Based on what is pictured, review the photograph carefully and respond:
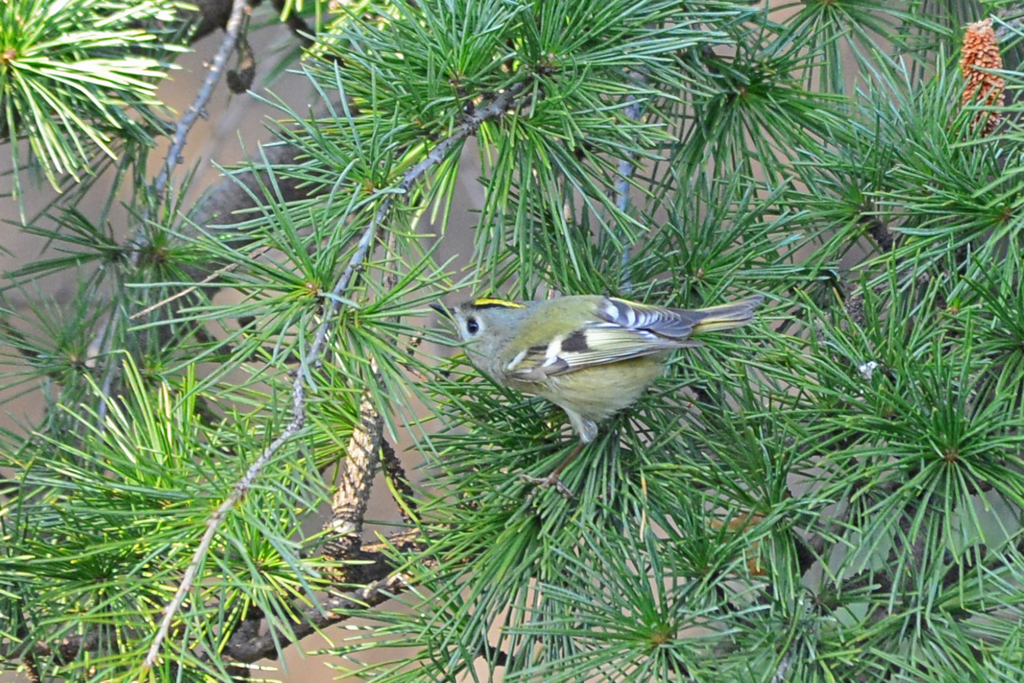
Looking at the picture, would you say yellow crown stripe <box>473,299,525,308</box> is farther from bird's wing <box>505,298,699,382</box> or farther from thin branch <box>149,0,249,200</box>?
thin branch <box>149,0,249,200</box>

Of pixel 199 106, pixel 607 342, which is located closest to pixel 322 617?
pixel 607 342

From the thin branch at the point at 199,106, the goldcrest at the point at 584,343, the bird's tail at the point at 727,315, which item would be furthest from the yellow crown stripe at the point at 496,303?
the thin branch at the point at 199,106

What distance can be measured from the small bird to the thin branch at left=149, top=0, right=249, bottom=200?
0.32 meters

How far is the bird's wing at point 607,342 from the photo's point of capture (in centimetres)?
95

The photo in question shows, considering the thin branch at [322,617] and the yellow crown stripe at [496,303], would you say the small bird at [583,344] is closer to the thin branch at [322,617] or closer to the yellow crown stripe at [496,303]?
the yellow crown stripe at [496,303]

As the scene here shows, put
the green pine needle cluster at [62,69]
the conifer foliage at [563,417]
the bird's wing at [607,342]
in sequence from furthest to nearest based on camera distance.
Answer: the bird's wing at [607,342] → the green pine needle cluster at [62,69] → the conifer foliage at [563,417]

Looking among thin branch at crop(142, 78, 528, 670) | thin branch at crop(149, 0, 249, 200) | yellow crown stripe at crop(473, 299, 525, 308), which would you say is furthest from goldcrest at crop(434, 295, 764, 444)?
thin branch at crop(149, 0, 249, 200)

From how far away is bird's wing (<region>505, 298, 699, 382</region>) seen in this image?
95cm

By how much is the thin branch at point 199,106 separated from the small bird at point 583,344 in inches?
12.4

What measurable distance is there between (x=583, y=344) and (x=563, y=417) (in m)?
0.23

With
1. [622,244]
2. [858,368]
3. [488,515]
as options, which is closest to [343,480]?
[488,515]

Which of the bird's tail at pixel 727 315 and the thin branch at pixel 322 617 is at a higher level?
the bird's tail at pixel 727 315

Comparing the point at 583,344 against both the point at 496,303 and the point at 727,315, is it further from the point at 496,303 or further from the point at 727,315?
the point at 727,315

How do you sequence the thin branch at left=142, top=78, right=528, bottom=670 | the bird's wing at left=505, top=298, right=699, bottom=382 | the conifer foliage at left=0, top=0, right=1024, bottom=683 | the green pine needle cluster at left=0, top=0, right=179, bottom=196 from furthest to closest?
the bird's wing at left=505, top=298, right=699, bottom=382
the green pine needle cluster at left=0, top=0, right=179, bottom=196
the conifer foliage at left=0, top=0, right=1024, bottom=683
the thin branch at left=142, top=78, right=528, bottom=670
